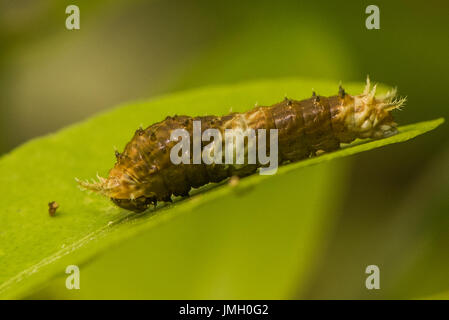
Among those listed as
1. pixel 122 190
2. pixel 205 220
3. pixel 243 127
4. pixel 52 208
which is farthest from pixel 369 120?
pixel 52 208

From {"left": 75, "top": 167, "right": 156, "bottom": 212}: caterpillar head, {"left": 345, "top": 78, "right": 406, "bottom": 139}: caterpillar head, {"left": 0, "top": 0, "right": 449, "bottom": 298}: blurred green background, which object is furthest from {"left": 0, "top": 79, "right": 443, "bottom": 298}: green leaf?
{"left": 0, "top": 0, "right": 449, "bottom": 298}: blurred green background

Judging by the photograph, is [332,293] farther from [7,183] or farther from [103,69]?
[103,69]

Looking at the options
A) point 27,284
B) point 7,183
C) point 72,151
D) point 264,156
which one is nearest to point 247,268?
point 264,156

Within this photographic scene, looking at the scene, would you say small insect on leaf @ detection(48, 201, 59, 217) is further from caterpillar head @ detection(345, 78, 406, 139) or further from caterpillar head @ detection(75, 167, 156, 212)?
caterpillar head @ detection(345, 78, 406, 139)
